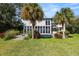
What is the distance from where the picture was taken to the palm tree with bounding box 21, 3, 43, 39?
23.4ft

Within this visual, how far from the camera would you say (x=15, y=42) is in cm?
717

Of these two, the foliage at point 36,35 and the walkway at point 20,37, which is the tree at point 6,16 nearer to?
the walkway at point 20,37

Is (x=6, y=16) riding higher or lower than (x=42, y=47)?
higher

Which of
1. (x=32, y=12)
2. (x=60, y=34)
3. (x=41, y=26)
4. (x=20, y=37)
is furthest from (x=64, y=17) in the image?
(x=20, y=37)

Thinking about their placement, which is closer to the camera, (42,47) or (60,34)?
(42,47)

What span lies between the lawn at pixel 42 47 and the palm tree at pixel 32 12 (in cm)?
32

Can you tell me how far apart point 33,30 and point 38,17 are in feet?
0.79

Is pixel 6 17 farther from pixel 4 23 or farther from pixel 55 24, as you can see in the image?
pixel 55 24

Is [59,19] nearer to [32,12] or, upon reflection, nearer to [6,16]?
[32,12]

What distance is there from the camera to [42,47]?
7.11m

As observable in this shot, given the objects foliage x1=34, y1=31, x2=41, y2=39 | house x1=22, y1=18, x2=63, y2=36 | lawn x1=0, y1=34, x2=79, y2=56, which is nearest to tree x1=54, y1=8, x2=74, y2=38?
house x1=22, y1=18, x2=63, y2=36

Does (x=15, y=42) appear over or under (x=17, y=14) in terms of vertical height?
under

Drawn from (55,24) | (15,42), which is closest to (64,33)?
(55,24)

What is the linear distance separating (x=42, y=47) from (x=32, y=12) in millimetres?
623
